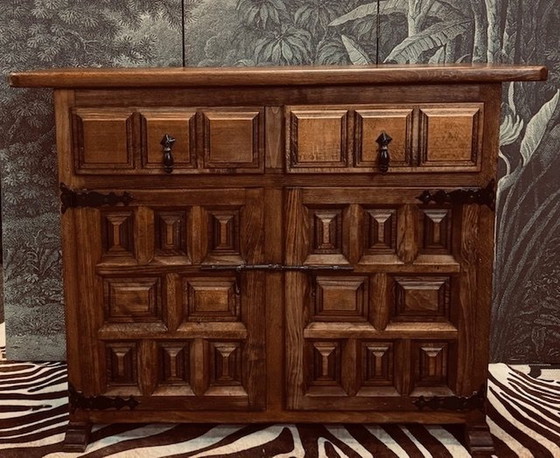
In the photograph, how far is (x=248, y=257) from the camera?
89.0 inches

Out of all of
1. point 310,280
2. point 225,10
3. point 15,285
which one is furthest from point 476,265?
point 15,285

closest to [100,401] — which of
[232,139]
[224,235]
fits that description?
→ [224,235]

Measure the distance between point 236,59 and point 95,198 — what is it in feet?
2.96

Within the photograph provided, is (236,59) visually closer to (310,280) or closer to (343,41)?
(343,41)

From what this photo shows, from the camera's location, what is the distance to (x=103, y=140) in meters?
2.18

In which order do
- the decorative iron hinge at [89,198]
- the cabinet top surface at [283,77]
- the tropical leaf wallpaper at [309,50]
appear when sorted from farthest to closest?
the tropical leaf wallpaper at [309,50] → the decorative iron hinge at [89,198] → the cabinet top surface at [283,77]

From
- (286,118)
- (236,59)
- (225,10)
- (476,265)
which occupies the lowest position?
(476,265)

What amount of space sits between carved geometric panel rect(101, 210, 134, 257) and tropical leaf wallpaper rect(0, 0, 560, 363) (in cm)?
80

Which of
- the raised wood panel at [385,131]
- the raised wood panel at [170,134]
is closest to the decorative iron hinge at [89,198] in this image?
the raised wood panel at [170,134]

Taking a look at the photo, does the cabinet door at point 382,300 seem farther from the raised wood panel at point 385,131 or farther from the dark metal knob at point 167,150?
the dark metal knob at point 167,150

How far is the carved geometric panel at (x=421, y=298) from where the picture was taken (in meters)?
2.27

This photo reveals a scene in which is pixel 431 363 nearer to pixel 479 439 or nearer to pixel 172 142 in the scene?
pixel 479 439

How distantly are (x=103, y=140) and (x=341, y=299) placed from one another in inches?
32.2

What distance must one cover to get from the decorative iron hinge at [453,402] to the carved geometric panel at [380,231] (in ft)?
1.54
